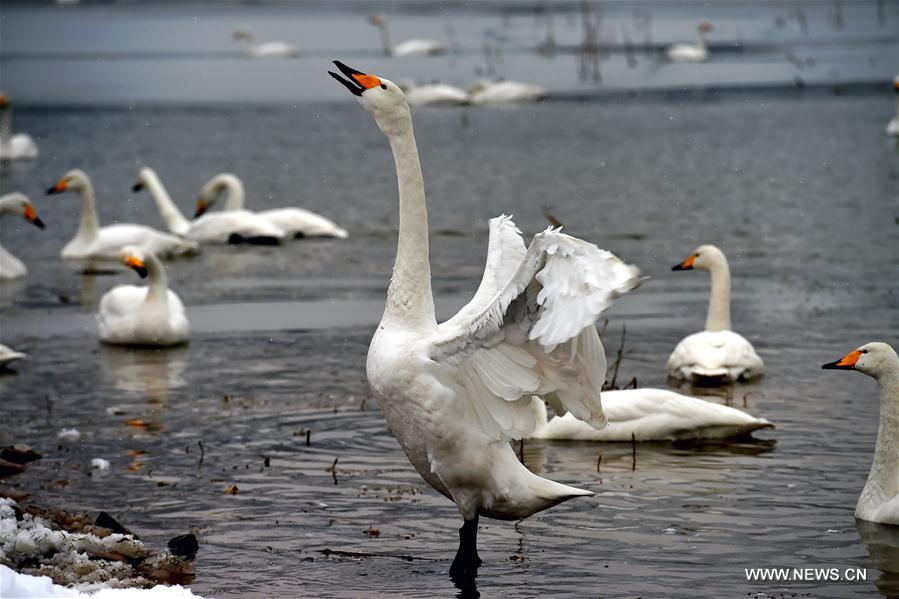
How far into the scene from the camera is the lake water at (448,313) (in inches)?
291

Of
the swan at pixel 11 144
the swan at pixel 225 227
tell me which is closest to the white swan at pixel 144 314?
the swan at pixel 225 227

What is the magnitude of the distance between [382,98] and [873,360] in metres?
3.07

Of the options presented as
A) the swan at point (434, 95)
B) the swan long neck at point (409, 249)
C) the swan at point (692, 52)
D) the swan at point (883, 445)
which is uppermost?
the swan at point (692, 52)

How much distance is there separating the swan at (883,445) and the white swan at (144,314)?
669 centimetres

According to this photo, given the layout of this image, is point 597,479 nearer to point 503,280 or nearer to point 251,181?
point 503,280

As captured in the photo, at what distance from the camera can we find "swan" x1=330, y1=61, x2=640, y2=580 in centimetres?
Answer: 648

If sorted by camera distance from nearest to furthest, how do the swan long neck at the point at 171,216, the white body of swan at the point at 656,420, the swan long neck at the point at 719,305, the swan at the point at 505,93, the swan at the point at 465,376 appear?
the swan at the point at 465,376
the white body of swan at the point at 656,420
the swan long neck at the point at 719,305
the swan long neck at the point at 171,216
the swan at the point at 505,93

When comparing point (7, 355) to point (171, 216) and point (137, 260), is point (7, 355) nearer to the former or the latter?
point (137, 260)

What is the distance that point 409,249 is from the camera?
691 centimetres

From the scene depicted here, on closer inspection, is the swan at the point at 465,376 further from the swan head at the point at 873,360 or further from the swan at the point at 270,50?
the swan at the point at 270,50

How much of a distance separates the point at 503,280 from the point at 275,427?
9.93 feet

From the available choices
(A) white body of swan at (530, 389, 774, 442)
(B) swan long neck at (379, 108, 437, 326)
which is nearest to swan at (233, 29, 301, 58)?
(A) white body of swan at (530, 389, 774, 442)

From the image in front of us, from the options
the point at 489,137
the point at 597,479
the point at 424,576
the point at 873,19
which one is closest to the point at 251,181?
the point at 489,137

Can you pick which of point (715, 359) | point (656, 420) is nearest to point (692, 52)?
point (715, 359)
